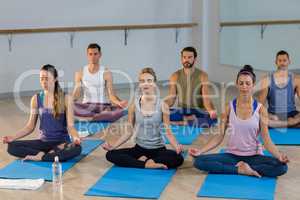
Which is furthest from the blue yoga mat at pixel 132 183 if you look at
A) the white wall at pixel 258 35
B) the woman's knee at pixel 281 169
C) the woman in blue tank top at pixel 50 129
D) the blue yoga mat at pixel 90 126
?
the white wall at pixel 258 35

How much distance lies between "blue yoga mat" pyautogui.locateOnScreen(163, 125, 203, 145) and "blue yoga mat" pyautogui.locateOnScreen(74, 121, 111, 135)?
0.76 meters

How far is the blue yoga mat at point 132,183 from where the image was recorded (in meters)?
3.81

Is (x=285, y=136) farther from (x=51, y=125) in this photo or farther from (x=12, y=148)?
(x=12, y=148)

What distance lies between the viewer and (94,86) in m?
6.12

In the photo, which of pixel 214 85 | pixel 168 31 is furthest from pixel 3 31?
pixel 214 85

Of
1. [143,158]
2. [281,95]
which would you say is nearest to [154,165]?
[143,158]

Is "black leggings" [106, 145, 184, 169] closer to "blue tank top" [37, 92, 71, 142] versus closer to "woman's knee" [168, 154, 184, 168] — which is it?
"woman's knee" [168, 154, 184, 168]

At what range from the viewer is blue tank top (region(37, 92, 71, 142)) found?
15.1ft

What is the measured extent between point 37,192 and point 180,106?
239 centimetres

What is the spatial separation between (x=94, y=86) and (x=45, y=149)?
1.61 meters

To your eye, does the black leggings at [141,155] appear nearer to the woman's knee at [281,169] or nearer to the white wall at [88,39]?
the woman's knee at [281,169]

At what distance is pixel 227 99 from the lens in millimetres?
7297

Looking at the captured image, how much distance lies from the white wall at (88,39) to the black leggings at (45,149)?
306 centimetres

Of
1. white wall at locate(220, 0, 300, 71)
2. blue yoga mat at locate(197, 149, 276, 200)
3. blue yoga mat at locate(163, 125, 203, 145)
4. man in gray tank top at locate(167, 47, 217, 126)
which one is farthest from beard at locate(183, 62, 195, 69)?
white wall at locate(220, 0, 300, 71)
